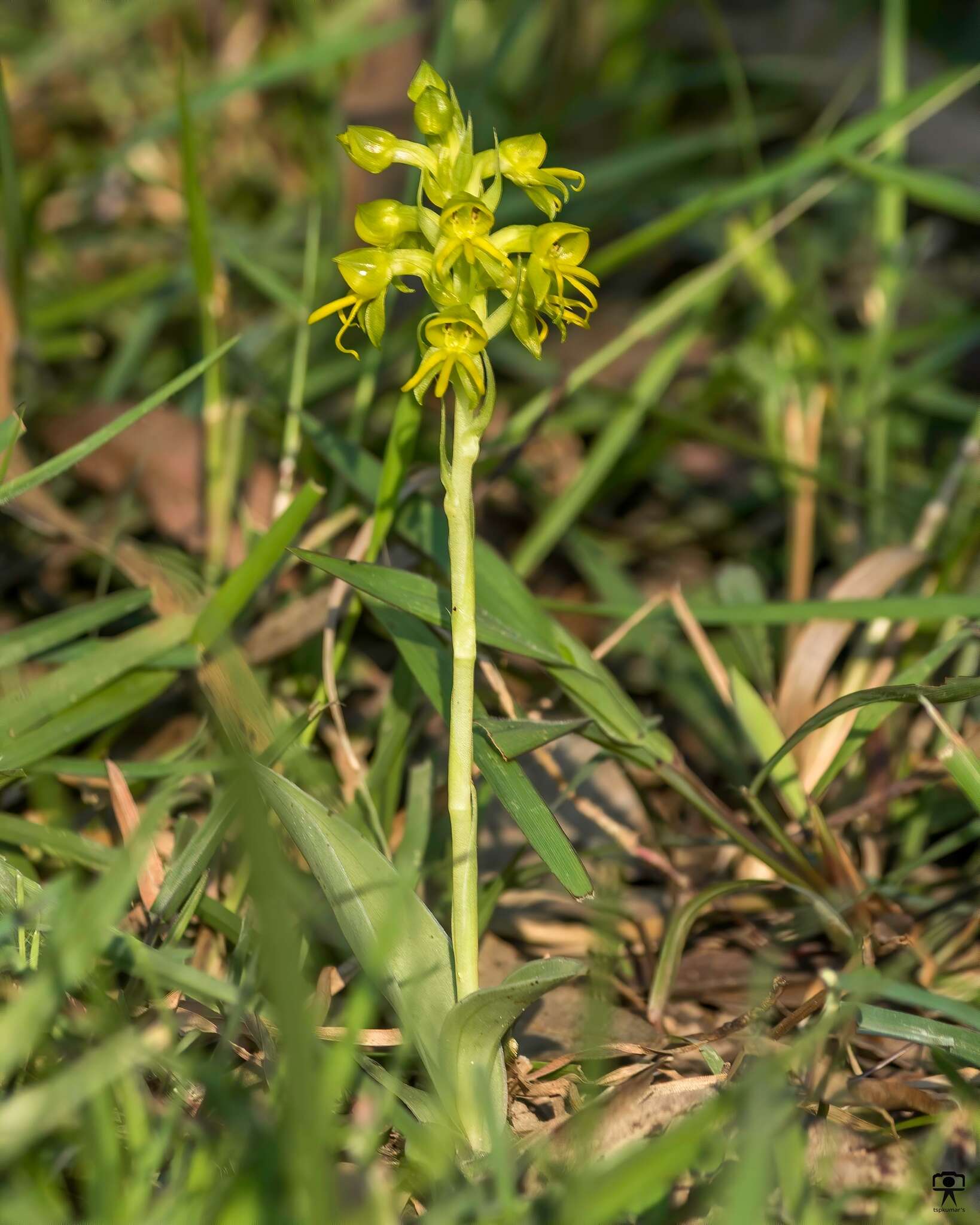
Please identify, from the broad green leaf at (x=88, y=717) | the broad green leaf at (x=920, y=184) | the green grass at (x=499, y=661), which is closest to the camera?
the green grass at (x=499, y=661)

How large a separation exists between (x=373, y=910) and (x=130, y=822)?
15.5 inches

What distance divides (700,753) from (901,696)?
57 centimetres

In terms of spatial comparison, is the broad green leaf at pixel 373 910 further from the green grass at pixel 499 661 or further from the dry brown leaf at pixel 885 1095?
the dry brown leaf at pixel 885 1095

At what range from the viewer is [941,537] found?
1.77m

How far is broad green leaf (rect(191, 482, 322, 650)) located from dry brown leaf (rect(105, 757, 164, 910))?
0.75ft

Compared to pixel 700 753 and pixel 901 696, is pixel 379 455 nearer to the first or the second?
pixel 700 753

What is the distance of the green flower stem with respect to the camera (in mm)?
957

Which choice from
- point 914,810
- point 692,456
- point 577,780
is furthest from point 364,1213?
point 692,456

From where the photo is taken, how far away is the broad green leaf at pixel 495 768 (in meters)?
1.03

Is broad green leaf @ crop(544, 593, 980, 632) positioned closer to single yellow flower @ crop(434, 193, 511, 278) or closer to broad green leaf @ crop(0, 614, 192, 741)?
broad green leaf @ crop(0, 614, 192, 741)

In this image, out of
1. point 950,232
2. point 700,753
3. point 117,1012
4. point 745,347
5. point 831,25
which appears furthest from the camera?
point 831,25

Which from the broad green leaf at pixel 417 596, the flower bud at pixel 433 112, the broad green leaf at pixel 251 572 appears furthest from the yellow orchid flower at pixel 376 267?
the broad green leaf at pixel 251 572

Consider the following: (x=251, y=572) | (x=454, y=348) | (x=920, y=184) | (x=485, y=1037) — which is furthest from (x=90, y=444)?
(x=920, y=184)

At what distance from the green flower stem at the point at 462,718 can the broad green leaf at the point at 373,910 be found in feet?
0.11
